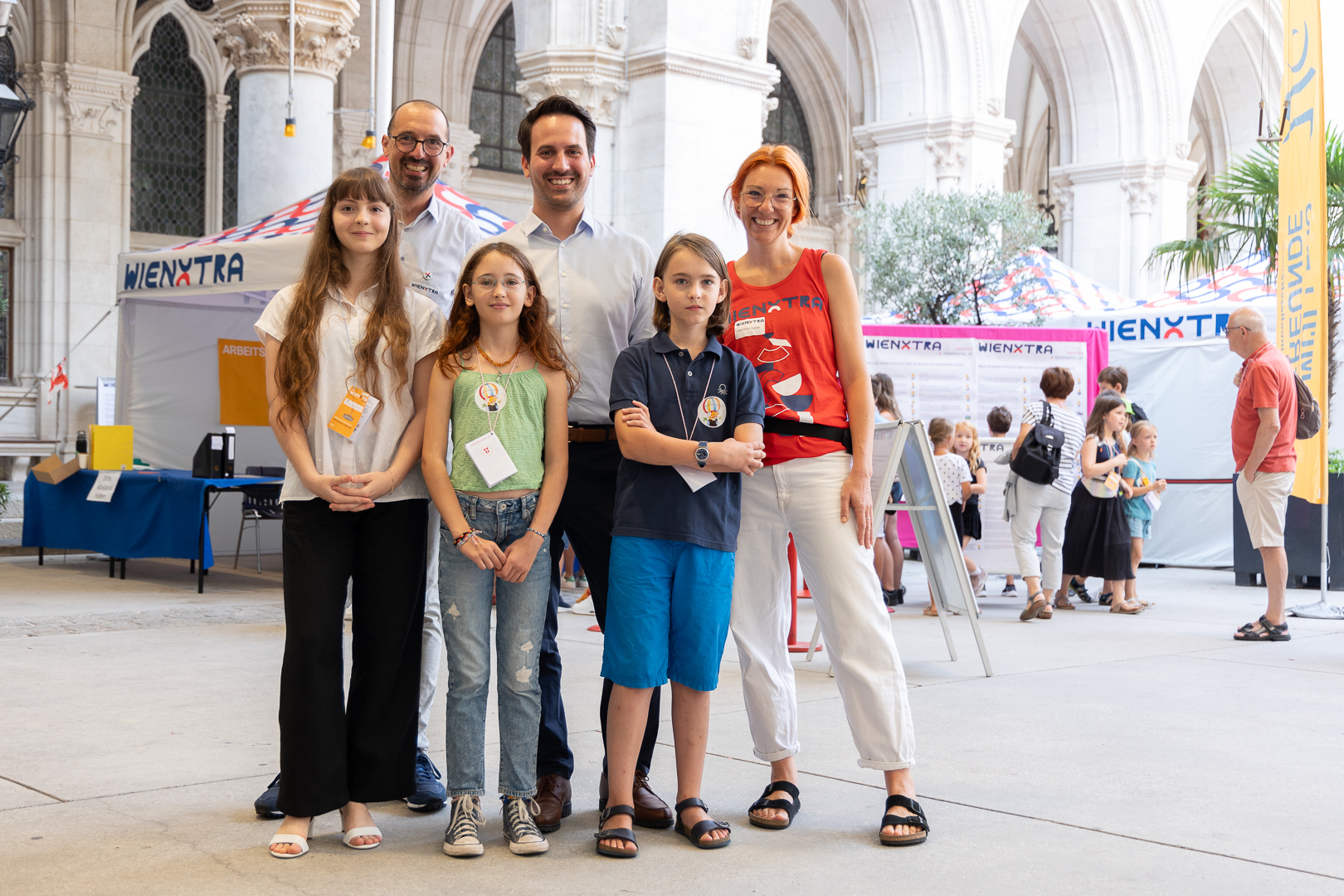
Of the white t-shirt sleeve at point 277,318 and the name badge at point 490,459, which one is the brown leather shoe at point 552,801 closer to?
the name badge at point 490,459

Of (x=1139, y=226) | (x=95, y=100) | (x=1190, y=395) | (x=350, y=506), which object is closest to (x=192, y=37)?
(x=95, y=100)

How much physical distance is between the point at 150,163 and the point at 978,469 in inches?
646

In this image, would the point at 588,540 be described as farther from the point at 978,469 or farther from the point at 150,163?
the point at 150,163

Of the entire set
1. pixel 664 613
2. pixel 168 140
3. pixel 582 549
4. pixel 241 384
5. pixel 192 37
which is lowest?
pixel 664 613

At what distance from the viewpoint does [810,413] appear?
380 centimetres

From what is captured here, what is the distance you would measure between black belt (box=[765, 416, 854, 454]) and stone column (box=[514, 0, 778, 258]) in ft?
32.0

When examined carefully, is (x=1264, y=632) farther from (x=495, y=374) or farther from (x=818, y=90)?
(x=818, y=90)

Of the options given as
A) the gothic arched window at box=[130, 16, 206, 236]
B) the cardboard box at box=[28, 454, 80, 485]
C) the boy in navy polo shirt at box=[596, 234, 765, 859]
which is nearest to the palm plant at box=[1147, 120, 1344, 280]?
the boy in navy polo shirt at box=[596, 234, 765, 859]

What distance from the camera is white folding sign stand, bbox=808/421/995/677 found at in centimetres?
634

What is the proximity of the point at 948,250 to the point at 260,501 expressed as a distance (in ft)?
28.3

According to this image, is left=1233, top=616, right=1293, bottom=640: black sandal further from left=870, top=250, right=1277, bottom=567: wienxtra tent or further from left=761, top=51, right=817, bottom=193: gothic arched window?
left=761, top=51, right=817, bottom=193: gothic arched window

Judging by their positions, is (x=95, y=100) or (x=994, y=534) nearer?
(x=994, y=534)

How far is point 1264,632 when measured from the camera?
7.99m

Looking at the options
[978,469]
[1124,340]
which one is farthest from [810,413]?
[1124,340]
